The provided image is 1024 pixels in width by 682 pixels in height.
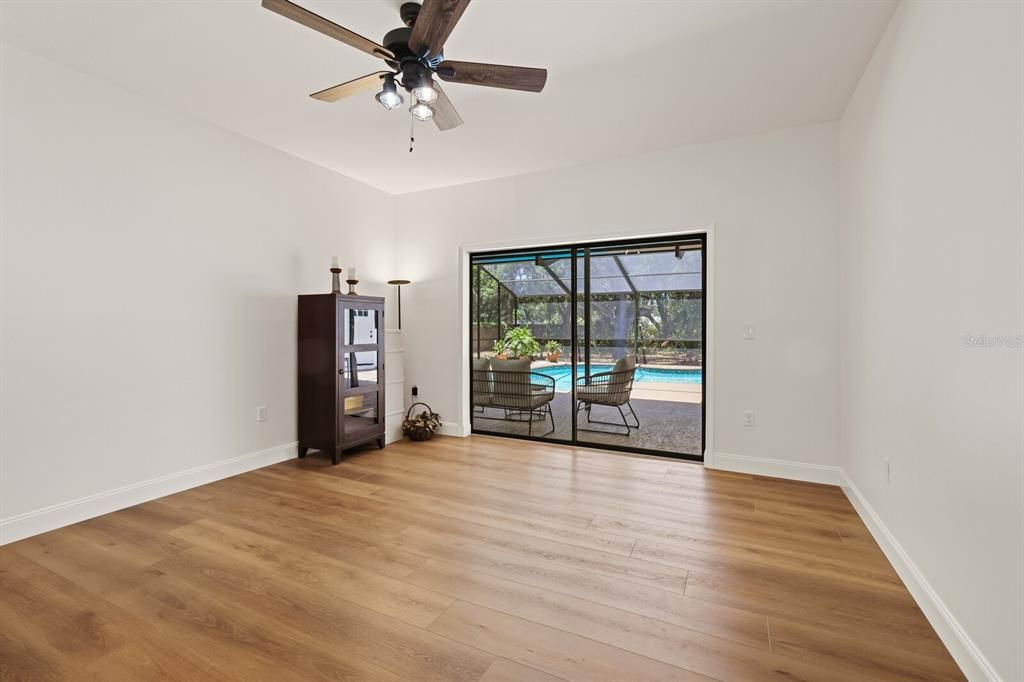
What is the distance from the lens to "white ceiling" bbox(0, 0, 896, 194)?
2.21 m

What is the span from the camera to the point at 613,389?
4.37 meters

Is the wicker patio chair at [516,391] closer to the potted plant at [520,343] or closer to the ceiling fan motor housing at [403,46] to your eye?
the potted plant at [520,343]

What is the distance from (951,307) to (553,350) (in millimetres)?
3169

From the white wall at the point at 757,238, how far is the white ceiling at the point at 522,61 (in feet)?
0.83

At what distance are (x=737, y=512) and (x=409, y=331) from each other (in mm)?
3618

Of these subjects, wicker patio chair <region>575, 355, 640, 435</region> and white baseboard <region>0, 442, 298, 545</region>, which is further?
wicker patio chair <region>575, 355, 640, 435</region>

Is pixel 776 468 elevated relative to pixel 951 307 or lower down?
lower down

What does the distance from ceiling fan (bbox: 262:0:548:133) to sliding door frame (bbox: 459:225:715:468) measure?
7.18 feet

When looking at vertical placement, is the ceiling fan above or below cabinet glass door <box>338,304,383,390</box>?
above

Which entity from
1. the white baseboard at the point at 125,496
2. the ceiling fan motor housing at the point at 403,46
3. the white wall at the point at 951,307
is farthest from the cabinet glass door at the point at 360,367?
the white wall at the point at 951,307

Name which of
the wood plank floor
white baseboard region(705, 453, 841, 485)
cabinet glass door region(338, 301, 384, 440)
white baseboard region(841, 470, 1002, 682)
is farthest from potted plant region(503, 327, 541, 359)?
white baseboard region(841, 470, 1002, 682)

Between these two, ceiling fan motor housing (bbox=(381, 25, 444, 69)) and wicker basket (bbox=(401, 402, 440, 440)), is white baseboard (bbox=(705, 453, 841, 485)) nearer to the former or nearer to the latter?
wicker basket (bbox=(401, 402, 440, 440))

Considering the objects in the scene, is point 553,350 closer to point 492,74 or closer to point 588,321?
point 588,321

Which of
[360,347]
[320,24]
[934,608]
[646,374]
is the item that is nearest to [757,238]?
[646,374]
